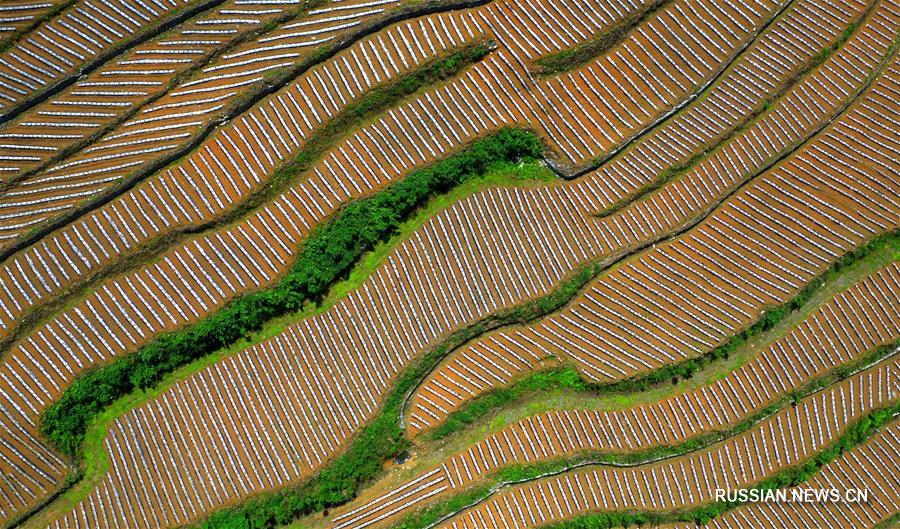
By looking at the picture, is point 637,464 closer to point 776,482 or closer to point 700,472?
point 700,472

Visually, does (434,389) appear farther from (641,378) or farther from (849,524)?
(849,524)

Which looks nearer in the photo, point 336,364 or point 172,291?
point 172,291

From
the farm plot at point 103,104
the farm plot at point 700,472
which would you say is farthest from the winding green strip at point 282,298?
the farm plot at point 700,472

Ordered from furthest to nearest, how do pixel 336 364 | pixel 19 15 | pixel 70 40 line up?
pixel 336 364 → pixel 70 40 → pixel 19 15

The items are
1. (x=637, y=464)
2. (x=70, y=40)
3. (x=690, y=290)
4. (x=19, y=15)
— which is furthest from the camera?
(x=690, y=290)

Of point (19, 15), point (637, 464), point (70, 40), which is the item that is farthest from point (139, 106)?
point (637, 464)

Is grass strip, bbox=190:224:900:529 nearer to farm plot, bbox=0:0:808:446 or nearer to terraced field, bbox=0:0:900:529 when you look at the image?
terraced field, bbox=0:0:900:529

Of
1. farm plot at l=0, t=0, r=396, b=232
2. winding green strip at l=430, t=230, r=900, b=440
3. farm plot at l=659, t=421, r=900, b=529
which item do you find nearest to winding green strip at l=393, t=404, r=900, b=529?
farm plot at l=659, t=421, r=900, b=529

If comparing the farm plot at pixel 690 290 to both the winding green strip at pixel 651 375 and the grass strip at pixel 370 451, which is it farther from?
the grass strip at pixel 370 451
